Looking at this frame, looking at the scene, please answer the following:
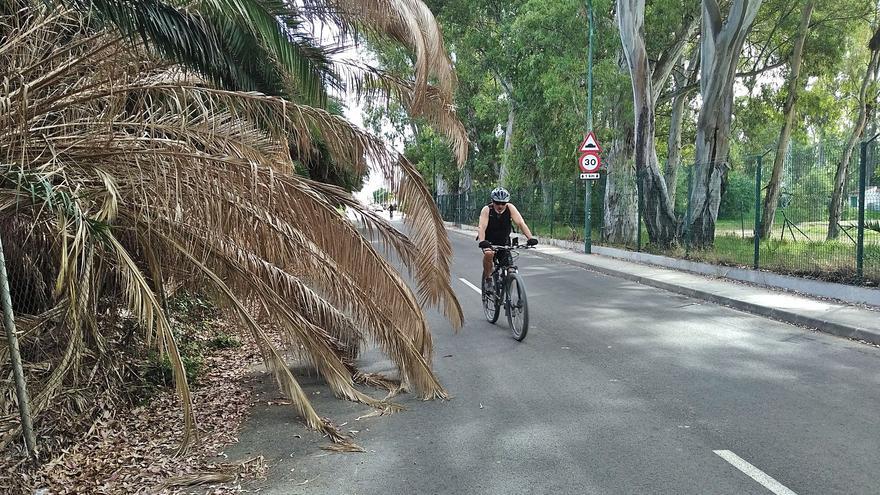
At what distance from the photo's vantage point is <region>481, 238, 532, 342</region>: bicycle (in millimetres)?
7781

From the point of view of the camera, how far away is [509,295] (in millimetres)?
8195

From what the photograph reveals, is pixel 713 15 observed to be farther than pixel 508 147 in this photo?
No

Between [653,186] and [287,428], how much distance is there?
1526 centimetres

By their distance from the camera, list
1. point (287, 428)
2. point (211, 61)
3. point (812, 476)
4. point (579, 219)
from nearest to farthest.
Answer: point (812, 476)
point (287, 428)
point (211, 61)
point (579, 219)

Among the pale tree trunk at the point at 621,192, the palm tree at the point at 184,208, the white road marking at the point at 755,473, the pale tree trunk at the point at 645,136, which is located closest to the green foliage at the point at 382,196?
the palm tree at the point at 184,208

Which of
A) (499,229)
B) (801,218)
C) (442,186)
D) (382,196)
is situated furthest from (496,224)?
(442,186)

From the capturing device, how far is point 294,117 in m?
6.17

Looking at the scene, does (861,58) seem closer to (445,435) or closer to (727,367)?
(727,367)

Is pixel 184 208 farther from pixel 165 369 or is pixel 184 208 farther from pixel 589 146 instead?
pixel 589 146

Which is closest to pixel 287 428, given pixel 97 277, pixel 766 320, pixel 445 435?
pixel 445 435

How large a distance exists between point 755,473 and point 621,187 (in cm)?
1898

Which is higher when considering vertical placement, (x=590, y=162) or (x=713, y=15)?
(x=713, y=15)

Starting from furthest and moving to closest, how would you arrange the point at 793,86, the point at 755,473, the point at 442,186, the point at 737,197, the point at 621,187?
1. the point at 442,186
2. the point at 793,86
3. the point at 621,187
4. the point at 737,197
5. the point at 755,473

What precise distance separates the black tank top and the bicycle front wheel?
2.02 feet
